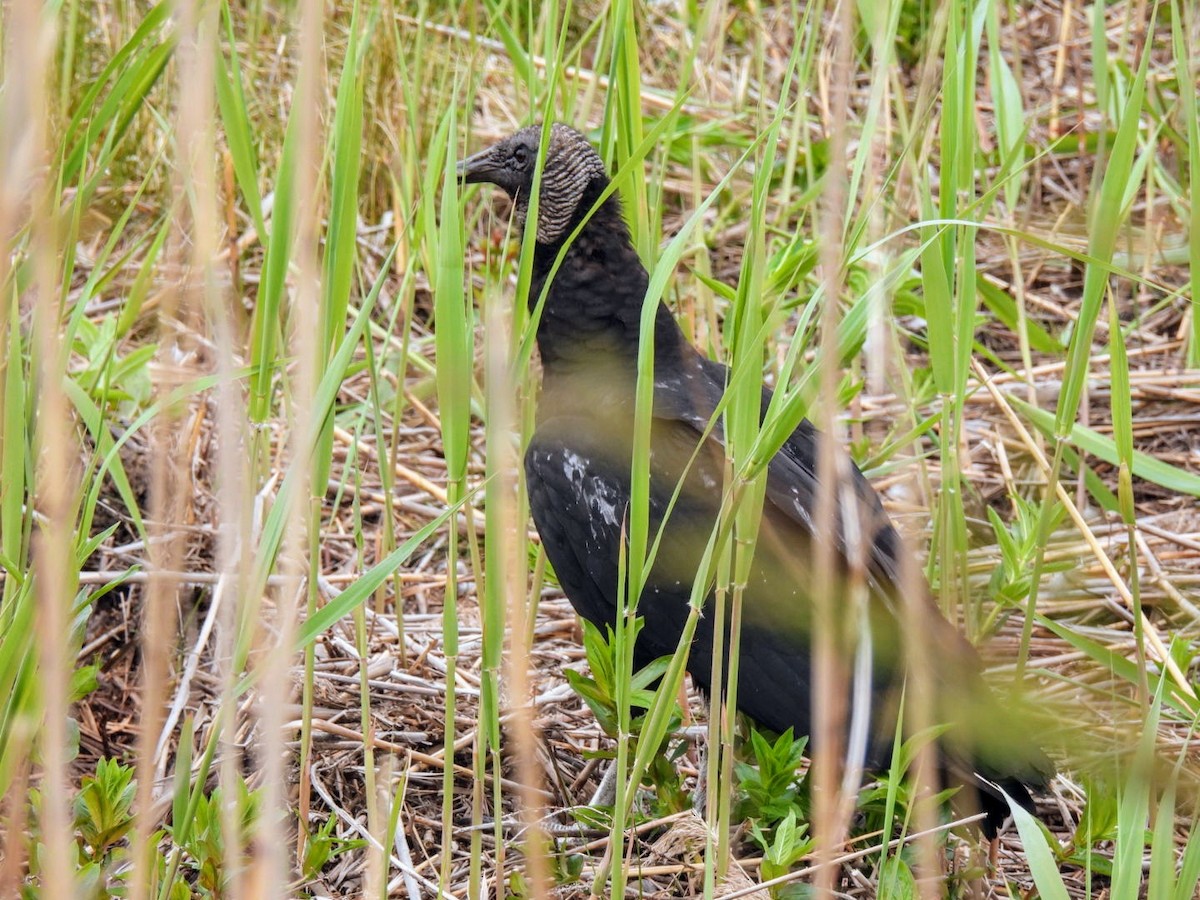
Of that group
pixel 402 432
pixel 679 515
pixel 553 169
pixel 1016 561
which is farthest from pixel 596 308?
pixel 402 432

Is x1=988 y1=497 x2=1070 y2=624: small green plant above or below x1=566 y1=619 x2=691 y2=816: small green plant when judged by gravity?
above

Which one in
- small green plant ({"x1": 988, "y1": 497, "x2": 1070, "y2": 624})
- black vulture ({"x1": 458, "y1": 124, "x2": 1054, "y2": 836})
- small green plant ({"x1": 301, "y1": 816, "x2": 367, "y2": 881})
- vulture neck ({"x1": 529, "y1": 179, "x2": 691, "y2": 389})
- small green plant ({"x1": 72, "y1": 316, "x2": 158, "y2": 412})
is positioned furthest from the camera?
small green plant ({"x1": 72, "y1": 316, "x2": 158, "y2": 412})

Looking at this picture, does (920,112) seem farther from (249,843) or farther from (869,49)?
(869,49)

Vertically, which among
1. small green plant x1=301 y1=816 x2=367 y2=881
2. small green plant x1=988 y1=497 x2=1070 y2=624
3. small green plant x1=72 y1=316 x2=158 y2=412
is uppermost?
small green plant x1=72 y1=316 x2=158 y2=412

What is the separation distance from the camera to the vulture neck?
8.60ft

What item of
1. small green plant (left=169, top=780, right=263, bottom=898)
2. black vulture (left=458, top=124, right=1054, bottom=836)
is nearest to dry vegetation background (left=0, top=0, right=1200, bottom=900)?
small green plant (left=169, top=780, right=263, bottom=898)

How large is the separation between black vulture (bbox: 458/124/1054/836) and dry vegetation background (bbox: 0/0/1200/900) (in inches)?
4.7

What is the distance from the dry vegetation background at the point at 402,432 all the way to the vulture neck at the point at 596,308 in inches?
4.2

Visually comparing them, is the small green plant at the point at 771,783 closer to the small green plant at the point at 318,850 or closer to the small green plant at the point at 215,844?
the small green plant at the point at 318,850

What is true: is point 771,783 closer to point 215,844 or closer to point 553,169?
point 215,844

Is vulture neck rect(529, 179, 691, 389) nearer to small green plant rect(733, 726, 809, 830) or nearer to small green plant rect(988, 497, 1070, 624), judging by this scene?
small green plant rect(988, 497, 1070, 624)

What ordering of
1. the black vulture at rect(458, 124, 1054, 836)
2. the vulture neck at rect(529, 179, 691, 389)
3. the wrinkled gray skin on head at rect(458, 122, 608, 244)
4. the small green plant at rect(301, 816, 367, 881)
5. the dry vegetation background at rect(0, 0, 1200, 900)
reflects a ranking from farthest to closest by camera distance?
1. the wrinkled gray skin on head at rect(458, 122, 608, 244)
2. the vulture neck at rect(529, 179, 691, 389)
3. the black vulture at rect(458, 124, 1054, 836)
4. the small green plant at rect(301, 816, 367, 881)
5. the dry vegetation background at rect(0, 0, 1200, 900)

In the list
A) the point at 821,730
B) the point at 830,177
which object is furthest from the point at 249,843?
the point at 830,177

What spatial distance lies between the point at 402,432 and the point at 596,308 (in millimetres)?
1113
